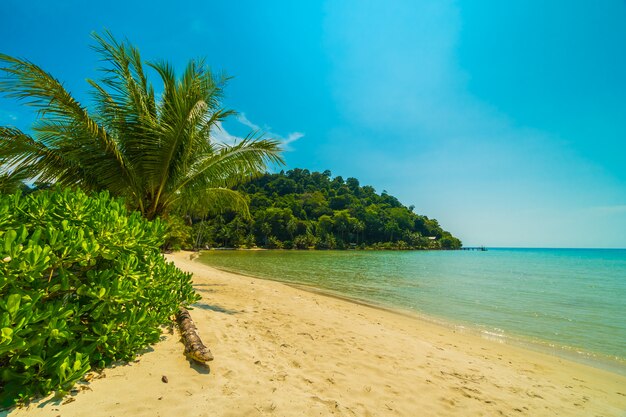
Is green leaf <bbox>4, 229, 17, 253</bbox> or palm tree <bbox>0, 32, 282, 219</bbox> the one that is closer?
green leaf <bbox>4, 229, 17, 253</bbox>

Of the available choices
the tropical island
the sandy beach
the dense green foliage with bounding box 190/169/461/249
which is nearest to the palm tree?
the tropical island

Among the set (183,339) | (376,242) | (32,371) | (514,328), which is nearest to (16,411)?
(32,371)

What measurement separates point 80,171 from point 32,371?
6415mm

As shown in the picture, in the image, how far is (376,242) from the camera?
9244 cm

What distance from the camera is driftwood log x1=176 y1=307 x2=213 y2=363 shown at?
3.18 metres

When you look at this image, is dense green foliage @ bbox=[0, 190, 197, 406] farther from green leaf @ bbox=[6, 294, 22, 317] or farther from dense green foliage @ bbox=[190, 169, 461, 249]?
dense green foliage @ bbox=[190, 169, 461, 249]

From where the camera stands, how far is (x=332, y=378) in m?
3.49

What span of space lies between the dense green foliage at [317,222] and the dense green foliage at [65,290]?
51.4 m

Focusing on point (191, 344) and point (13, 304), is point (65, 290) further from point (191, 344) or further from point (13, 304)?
point (191, 344)

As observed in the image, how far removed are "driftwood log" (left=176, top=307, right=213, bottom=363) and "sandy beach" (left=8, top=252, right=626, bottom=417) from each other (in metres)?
0.10

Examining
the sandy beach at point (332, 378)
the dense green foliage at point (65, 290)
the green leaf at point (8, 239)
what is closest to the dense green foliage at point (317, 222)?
the sandy beach at point (332, 378)

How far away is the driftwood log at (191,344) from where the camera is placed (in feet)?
10.4

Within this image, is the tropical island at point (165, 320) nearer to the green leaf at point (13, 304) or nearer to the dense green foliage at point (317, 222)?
the green leaf at point (13, 304)

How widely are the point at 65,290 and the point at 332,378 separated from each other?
9.84ft
